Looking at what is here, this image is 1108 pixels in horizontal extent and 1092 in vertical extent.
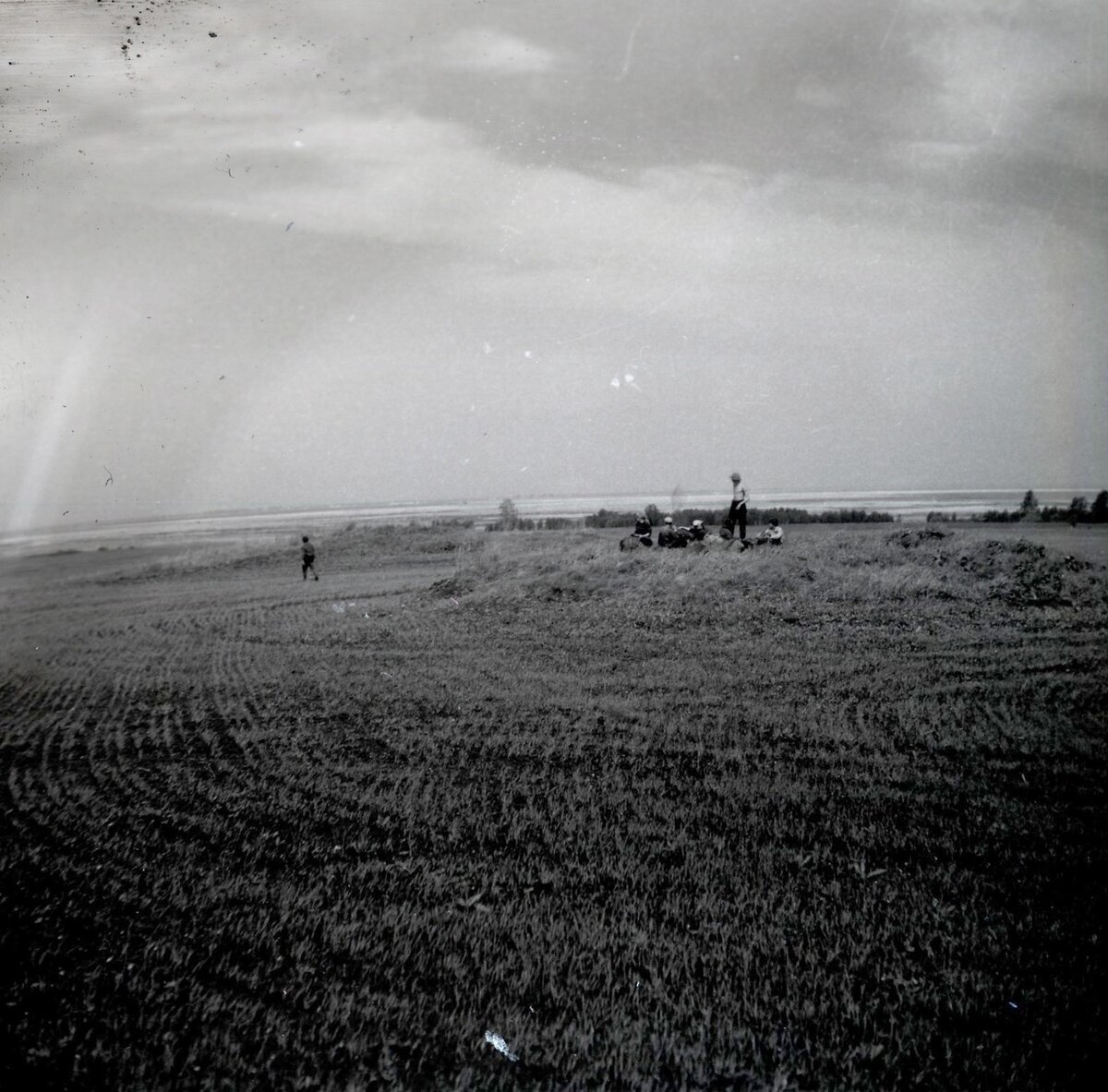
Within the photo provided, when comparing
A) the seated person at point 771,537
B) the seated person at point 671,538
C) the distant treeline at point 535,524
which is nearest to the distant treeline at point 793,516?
the distant treeline at point 535,524

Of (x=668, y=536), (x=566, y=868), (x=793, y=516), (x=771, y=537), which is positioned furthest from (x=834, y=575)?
(x=793, y=516)

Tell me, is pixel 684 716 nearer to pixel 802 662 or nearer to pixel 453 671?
pixel 802 662

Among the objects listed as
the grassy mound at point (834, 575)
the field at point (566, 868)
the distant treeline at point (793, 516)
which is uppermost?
the distant treeline at point (793, 516)

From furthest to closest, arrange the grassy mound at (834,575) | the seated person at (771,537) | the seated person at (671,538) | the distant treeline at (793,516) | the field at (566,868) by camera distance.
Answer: the distant treeline at (793,516) < the seated person at (671,538) < the seated person at (771,537) < the grassy mound at (834,575) < the field at (566,868)

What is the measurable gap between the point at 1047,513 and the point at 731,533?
1682cm

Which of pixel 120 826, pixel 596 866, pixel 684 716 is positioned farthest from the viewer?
pixel 684 716

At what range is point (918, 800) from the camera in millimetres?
5832

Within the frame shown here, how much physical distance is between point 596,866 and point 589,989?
3.91 ft

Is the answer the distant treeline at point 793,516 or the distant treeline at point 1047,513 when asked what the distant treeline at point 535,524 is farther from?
the distant treeline at point 1047,513

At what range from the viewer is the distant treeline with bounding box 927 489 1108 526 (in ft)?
76.4

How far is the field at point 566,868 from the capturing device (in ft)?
10.9

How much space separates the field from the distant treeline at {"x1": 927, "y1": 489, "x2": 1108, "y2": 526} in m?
15.0

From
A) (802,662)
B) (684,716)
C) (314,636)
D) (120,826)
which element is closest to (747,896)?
Result: (684,716)

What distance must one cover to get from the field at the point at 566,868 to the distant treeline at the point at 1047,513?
14967mm
